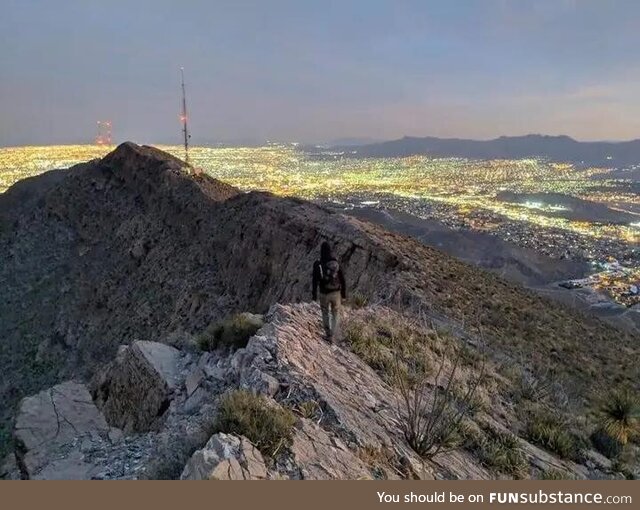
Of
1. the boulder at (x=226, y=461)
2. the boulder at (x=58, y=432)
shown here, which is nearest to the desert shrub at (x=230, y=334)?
the boulder at (x=58, y=432)

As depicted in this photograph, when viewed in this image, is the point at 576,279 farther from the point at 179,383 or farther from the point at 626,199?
the point at 626,199

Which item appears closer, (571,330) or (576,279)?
(571,330)

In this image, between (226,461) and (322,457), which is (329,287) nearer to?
(322,457)

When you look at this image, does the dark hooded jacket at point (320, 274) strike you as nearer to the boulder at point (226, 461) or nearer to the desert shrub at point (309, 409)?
the desert shrub at point (309, 409)

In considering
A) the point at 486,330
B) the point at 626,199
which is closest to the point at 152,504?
the point at 486,330

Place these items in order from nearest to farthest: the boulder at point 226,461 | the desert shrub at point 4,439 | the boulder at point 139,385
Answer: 1. the boulder at point 226,461
2. the boulder at point 139,385
3. the desert shrub at point 4,439

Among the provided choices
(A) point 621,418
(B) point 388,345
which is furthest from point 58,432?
(A) point 621,418
